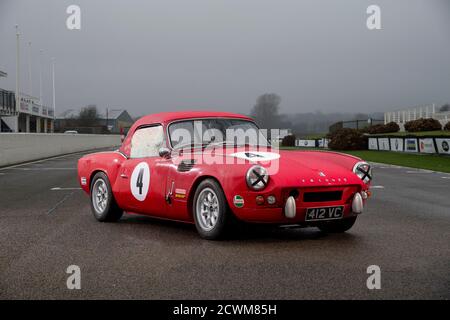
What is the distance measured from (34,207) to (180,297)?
647 centimetres

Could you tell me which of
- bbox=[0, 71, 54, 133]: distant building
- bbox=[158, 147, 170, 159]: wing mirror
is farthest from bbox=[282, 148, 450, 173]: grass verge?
bbox=[0, 71, 54, 133]: distant building

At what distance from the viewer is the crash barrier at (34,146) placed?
2430cm

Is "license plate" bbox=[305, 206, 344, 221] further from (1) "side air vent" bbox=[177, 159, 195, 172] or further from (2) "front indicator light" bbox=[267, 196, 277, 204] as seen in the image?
(1) "side air vent" bbox=[177, 159, 195, 172]

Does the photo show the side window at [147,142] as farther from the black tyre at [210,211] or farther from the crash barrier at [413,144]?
the crash barrier at [413,144]

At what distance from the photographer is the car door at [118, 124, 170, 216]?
7066 millimetres

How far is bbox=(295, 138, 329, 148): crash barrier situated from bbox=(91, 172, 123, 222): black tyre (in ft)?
147

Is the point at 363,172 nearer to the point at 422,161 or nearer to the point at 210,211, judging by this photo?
the point at 210,211

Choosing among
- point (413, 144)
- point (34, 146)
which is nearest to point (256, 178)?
point (34, 146)

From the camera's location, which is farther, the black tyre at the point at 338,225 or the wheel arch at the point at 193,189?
the black tyre at the point at 338,225

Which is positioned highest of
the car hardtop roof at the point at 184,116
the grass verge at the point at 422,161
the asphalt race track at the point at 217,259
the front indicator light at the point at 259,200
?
the car hardtop roof at the point at 184,116

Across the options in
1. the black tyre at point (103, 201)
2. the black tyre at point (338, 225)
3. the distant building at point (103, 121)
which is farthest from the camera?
the distant building at point (103, 121)

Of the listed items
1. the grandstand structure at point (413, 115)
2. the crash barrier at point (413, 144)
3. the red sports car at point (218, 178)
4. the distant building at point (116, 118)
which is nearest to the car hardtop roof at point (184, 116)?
the red sports car at point (218, 178)

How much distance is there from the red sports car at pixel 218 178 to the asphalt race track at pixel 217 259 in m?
0.30

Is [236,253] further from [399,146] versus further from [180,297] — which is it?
[399,146]
